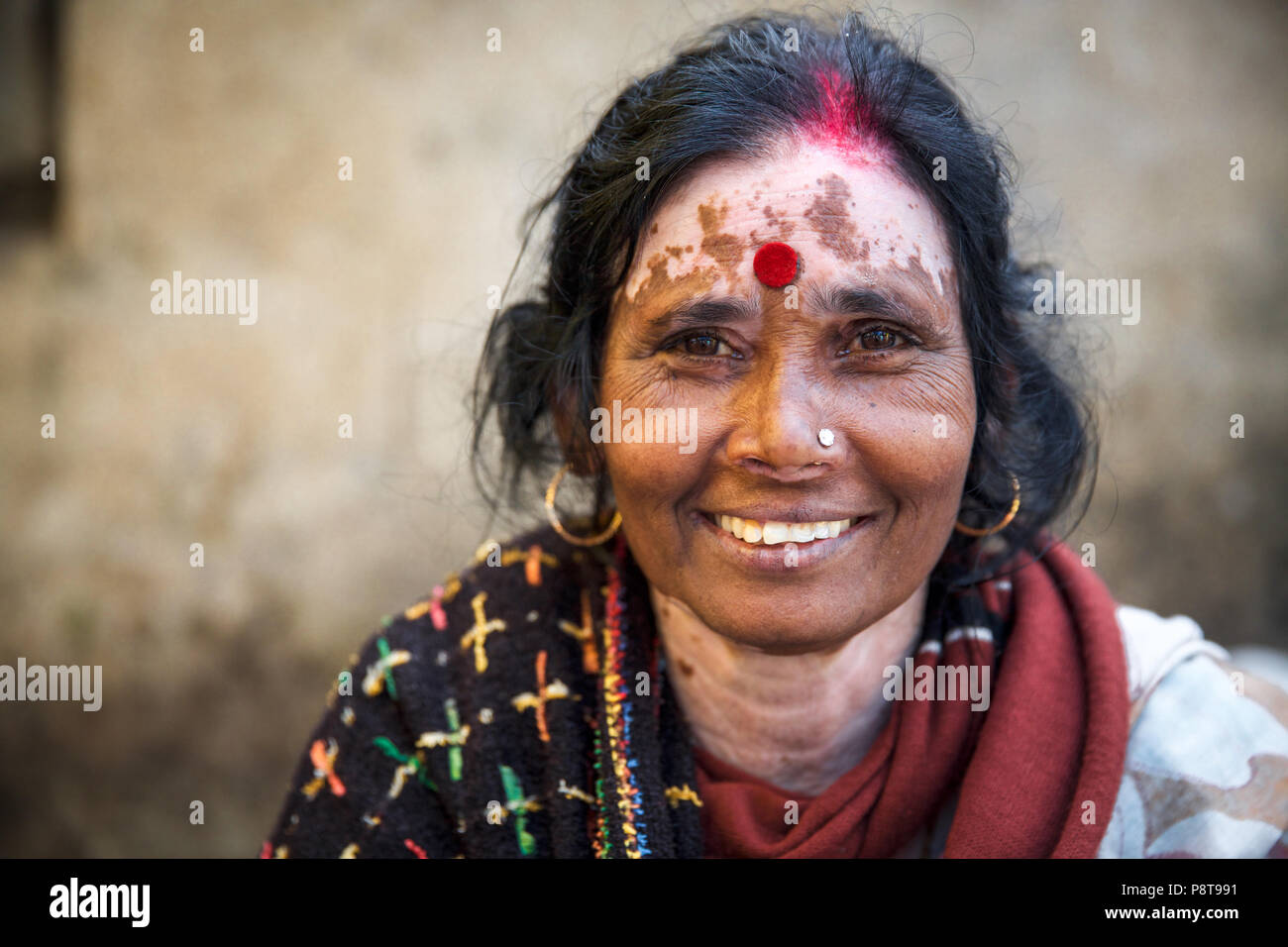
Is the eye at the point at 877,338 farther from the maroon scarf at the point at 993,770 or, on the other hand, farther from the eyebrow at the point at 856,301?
the maroon scarf at the point at 993,770

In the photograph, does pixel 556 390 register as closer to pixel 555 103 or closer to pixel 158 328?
pixel 555 103

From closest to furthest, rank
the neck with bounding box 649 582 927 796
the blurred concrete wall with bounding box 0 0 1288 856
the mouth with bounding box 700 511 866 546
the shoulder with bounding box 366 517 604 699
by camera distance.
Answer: the mouth with bounding box 700 511 866 546
the neck with bounding box 649 582 927 796
the shoulder with bounding box 366 517 604 699
the blurred concrete wall with bounding box 0 0 1288 856

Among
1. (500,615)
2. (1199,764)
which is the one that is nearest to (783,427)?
(500,615)

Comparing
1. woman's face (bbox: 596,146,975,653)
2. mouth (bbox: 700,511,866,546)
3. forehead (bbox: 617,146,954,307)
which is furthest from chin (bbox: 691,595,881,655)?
forehead (bbox: 617,146,954,307)

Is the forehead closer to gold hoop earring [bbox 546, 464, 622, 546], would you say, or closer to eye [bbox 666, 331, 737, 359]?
eye [bbox 666, 331, 737, 359]

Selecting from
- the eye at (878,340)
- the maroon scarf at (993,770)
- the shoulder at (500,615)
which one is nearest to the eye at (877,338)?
the eye at (878,340)

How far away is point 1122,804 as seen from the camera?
6.10 ft

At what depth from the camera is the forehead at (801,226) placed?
1.74 m

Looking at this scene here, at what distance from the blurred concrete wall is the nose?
1.90 metres

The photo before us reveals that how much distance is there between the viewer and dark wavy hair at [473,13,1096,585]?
1.84m

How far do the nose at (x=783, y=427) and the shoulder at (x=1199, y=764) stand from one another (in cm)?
79

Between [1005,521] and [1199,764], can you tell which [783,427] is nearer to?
[1005,521]
